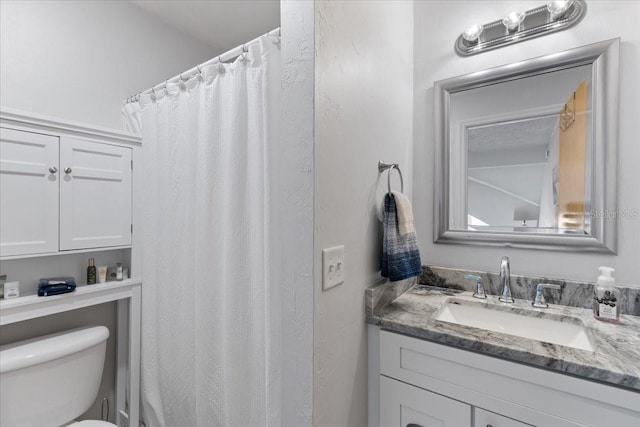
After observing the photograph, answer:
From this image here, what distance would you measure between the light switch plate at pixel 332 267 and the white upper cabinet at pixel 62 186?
1.26 meters

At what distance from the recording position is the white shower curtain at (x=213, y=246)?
3.56 feet

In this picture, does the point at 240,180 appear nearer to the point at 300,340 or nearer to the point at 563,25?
the point at 300,340

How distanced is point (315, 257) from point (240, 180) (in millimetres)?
535

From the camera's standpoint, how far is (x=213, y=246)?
128 cm

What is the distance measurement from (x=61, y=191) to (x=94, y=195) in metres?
0.13

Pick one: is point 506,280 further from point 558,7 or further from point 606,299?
point 558,7

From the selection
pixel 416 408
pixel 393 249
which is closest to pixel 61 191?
pixel 393 249

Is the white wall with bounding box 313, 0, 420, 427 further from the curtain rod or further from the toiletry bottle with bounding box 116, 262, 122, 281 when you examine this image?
the toiletry bottle with bounding box 116, 262, 122, 281

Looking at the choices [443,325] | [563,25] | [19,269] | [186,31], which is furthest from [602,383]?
[186,31]

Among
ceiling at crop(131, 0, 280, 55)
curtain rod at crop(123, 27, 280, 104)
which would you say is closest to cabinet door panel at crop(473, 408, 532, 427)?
curtain rod at crop(123, 27, 280, 104)

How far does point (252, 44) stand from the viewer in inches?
43.4

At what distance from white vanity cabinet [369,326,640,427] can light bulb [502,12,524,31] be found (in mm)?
1311

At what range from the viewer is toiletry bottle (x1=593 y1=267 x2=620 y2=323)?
1.01 m

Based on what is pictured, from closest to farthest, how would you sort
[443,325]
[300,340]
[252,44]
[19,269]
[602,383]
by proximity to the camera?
[602,383]
[300,340]
[443,325]
[252,44]
[19,269]
